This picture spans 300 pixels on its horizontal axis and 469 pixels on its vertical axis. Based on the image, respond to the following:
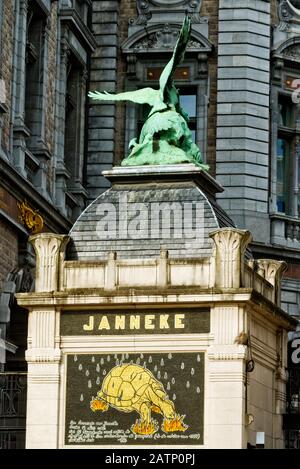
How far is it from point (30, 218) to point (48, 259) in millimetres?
12334

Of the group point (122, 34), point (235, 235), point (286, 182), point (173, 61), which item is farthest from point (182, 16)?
point (235, 235)

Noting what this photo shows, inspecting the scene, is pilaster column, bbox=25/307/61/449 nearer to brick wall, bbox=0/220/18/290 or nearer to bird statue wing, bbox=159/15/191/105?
bird statue wing, bbox=159/15/191/105

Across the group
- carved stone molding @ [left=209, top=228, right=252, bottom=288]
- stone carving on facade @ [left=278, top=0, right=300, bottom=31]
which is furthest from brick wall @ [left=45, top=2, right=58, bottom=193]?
carved stone molding @ [left=209, top=228, right=252, bottom=288]

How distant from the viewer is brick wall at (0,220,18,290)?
36.8m

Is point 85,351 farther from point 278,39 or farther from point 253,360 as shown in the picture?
point 278,39

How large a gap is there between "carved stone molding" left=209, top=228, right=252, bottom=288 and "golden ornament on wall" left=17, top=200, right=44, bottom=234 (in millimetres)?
A: 12745

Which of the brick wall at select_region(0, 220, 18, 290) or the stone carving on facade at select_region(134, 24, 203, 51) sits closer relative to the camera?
the brick wall at select_region(0, 220, 18, 290)

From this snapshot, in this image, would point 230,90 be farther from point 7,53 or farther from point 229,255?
point 229,255

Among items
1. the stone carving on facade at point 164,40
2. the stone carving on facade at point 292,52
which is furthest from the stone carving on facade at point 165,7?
the stone carving on facade at point 292,52

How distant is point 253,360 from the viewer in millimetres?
26203

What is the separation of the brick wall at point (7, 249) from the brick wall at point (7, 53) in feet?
6.58

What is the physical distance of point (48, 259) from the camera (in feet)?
87.0

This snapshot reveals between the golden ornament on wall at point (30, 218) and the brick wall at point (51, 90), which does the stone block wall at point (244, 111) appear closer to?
the brick wall at point (51, 90)

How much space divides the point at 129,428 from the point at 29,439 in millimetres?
1639
